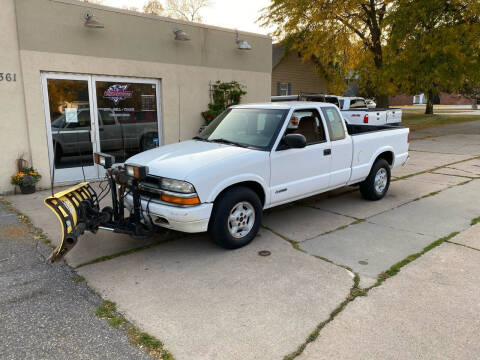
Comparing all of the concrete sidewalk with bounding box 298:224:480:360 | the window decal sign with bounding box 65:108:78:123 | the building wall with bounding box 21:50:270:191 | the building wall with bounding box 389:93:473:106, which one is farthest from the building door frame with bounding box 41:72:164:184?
the building wall with bounding box 389:93:473:106

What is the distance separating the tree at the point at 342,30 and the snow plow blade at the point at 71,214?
58.3 feet

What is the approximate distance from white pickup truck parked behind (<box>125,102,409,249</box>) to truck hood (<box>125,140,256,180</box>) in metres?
0.01

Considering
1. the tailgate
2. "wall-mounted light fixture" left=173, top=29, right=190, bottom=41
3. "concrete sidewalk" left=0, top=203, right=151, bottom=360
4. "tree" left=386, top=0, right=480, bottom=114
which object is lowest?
"concrete sidewalk" left=0, top=203, right=151, bottom=360

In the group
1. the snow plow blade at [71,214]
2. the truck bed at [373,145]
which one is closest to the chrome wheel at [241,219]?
the snow plow blade at [71,214]

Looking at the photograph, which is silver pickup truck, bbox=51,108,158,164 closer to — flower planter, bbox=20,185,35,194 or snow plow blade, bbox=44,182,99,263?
flower planter, bbox=20,185,35,194

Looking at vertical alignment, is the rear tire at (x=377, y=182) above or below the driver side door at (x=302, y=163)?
below

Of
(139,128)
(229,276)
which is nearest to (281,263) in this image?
(229,276)

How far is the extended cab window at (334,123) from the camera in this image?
5.96m

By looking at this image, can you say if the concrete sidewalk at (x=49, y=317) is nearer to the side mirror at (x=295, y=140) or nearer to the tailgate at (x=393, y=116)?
the side mirror at (x=295, y=140)

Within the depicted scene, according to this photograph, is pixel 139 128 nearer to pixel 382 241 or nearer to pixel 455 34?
pixel 382 241

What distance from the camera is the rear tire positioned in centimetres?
688

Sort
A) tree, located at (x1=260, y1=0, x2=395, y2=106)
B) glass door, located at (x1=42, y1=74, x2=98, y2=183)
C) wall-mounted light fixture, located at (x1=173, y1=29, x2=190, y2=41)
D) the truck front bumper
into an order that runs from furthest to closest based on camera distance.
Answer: tree, located at (x1=260, y1=0, x2=395, y2=106) → wall-mounted light fixture, located at (x1=173, y1=29, x2=190, y2=41) → glass door, located at (x1=42, y1=74, x2=98, y2=183) → the truck front bumper

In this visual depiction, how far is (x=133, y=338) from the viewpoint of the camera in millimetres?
3086

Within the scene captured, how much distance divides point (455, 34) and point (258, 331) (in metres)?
17.0
